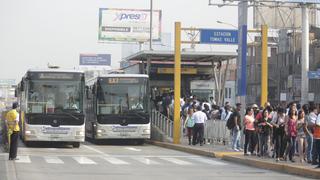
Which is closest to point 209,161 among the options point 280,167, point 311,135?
point 280,167

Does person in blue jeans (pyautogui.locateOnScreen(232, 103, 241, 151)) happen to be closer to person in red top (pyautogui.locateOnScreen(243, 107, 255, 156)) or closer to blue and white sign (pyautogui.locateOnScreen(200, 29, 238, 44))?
person in red top (pyautogui.locateOnScreen(243, 107, 255, 156))

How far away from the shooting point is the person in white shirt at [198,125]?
27.5 meters

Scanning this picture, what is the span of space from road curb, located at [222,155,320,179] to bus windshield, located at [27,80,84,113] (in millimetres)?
7600

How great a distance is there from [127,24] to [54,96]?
42228mm

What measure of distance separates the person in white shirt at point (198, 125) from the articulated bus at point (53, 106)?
187 inches

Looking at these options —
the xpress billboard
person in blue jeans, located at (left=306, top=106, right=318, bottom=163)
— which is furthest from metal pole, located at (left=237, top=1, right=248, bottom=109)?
the xpress billboard

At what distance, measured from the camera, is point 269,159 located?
20484 millimetres

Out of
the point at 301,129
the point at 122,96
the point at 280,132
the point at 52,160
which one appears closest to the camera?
the point at 301,129

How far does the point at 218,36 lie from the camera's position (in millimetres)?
34656

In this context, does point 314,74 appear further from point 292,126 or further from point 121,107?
point 292,126

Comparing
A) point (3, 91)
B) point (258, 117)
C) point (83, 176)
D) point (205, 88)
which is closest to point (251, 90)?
point (3, 91)

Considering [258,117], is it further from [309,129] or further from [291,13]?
[291,13]

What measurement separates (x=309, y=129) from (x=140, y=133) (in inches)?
505

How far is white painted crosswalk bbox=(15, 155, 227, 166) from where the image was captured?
20.1 m
